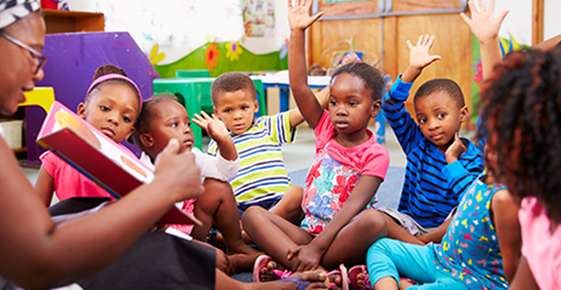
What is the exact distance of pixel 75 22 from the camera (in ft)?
12.5

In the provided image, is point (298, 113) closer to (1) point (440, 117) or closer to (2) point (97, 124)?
(1) point (440, 117)

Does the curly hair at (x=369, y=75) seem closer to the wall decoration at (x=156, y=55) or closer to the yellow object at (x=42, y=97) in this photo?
the yellow object at (x=42, y=97)

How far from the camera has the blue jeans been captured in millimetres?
1208

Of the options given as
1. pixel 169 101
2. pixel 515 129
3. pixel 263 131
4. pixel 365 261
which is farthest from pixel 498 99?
pixel 263 131

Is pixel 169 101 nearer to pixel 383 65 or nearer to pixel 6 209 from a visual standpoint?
pixel 6 209

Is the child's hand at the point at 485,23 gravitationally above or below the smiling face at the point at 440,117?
above

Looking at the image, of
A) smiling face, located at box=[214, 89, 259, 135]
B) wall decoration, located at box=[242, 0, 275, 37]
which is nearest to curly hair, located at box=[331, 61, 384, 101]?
smiling face, located at box=[214, 89, 259, 135]

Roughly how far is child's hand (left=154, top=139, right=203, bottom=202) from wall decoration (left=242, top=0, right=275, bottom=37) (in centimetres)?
416

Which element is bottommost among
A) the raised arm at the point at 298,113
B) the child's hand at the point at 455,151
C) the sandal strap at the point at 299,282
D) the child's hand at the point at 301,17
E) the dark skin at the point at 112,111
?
the sandal strap at the point at 299,282

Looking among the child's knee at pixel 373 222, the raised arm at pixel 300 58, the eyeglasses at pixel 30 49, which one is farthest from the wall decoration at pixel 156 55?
the eyeglasses at pixel 30 49

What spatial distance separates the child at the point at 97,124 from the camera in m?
1.25

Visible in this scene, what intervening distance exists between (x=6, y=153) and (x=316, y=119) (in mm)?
1051

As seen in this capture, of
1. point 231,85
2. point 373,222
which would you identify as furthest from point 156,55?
point 373,222

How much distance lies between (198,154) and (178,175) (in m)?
0.77
